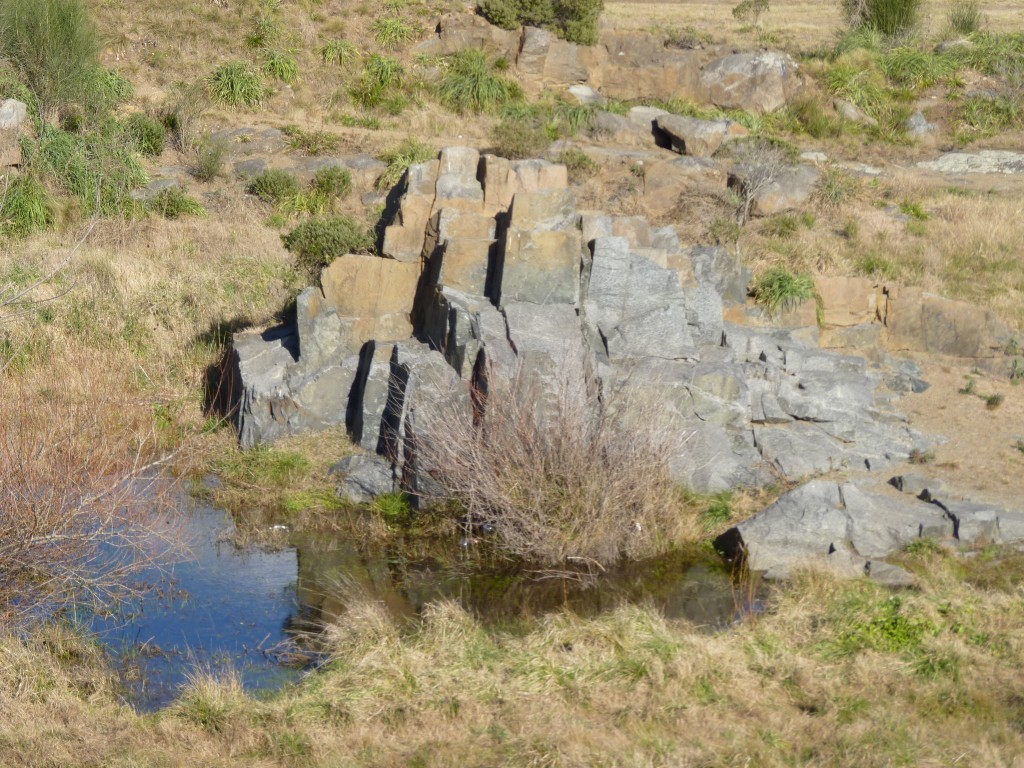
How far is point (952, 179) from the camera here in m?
23.6

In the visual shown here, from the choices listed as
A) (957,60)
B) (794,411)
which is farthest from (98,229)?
(957,60)

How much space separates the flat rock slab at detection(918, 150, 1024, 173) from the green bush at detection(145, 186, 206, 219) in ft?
47.8

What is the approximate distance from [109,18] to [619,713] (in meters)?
26.9

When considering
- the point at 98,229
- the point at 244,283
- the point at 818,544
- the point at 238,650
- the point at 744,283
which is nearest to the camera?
the point at 238,650

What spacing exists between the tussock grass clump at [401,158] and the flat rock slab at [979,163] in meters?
10.2

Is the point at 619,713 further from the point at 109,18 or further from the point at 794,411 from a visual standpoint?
the point at 109,18

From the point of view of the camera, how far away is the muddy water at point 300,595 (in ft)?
27.1

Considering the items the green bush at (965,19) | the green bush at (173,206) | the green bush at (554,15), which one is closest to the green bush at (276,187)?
the green bush at (173,206)

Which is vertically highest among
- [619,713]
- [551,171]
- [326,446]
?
[551,171]

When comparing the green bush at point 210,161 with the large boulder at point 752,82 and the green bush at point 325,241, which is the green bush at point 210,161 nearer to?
the green bush at point 325,241

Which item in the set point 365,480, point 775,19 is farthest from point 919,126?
point 365,480

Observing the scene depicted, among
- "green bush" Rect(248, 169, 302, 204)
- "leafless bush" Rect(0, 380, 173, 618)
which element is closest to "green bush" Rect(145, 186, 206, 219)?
"green bush" Rect(248, 169, 302, 204)

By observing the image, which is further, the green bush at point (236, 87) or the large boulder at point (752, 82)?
the large boulder at point (752, 82)

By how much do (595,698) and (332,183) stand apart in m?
16.0
